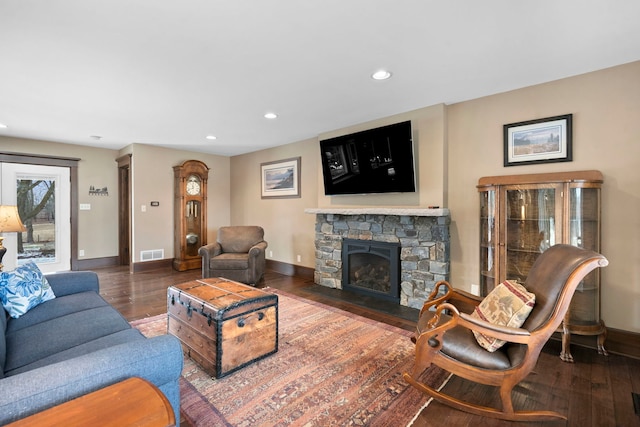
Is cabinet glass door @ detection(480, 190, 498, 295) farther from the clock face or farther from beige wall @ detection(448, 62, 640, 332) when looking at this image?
the clock face

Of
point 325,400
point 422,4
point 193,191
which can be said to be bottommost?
point 325,400

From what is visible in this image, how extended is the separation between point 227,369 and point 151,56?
243 cm

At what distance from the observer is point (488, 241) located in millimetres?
2953

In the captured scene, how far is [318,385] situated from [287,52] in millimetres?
2438

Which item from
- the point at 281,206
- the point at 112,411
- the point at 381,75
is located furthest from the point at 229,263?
the point at 112,411

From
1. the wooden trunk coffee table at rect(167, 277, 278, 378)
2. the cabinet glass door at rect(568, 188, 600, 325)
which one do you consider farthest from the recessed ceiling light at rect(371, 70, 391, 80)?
the wooden trunk coffee table at rect(167, 277, 278, 378)

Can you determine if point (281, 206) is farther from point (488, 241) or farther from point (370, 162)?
point (488, 241)

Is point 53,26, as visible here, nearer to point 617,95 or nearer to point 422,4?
point 422,4

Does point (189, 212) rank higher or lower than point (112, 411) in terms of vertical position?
higher

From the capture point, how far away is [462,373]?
175 centimetres

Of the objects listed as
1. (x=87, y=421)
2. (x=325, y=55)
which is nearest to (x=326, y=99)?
(x=325, y=55)

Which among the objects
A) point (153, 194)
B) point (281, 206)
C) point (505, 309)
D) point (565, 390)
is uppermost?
point (153, 194)

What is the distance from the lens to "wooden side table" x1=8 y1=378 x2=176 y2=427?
0.78 meters

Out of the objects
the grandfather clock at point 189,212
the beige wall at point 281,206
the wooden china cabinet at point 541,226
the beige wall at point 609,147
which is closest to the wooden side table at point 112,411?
the wooden china cabinet at point 541,226
